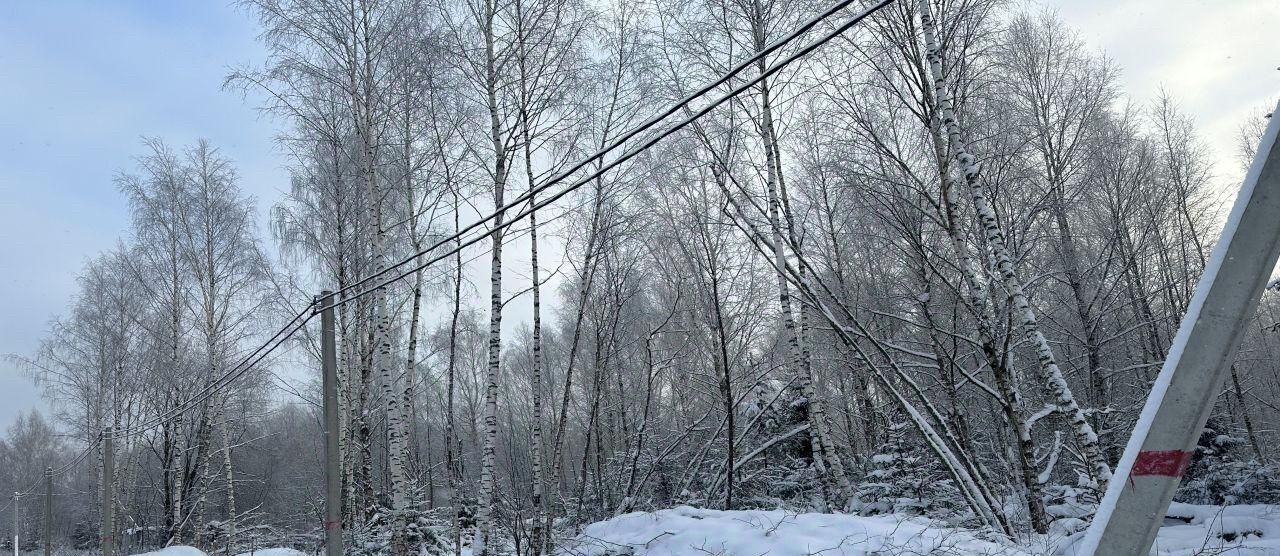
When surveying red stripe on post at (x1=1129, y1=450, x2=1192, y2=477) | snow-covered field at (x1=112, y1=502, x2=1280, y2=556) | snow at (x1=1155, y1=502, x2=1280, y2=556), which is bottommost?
snow at (x1=1155, y1=502, x2=1280, y2=556)

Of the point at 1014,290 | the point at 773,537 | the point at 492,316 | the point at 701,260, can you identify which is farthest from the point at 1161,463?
the point at 701,260

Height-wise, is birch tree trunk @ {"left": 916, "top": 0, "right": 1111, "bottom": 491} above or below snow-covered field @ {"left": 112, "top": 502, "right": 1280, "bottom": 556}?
above

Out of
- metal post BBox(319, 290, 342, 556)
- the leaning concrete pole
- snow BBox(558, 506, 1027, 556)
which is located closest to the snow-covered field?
snow BBox(558, 506, 1027, 556)

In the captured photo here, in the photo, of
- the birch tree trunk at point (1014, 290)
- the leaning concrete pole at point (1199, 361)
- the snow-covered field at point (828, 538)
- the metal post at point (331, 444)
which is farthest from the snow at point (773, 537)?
the leaning concrete pole at point (1199, 361)

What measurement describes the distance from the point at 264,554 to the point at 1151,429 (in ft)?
43.7

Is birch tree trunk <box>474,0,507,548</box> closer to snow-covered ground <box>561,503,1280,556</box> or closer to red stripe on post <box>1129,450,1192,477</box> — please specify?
snow-covered ground <box>561,503,1280,556</box>

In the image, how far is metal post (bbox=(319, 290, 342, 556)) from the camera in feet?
22.2

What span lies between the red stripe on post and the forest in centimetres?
232

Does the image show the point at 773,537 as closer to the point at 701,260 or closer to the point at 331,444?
the point at 331,444

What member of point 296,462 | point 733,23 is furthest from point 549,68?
point 296,462

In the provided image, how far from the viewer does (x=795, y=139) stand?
1213 centimetres

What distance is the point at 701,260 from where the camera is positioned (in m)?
13.2

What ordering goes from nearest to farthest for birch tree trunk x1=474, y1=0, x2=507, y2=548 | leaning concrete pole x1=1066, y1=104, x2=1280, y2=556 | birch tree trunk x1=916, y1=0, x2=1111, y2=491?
leaning concrete pole x1=1066, y1=104, x2=1280, y2=556 → birch tree trunk x1=916, y1=0, x2=1111, y2=491 → birch tree trunk x1=474, y1=0, x2=507, y2=548

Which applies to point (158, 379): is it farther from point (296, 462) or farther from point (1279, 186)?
point (296, 462)
